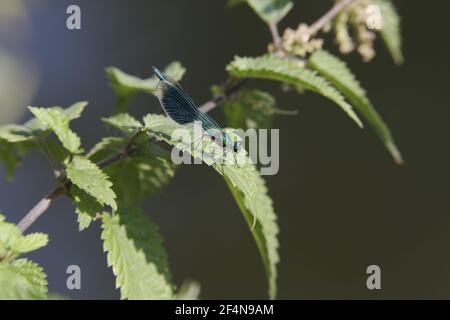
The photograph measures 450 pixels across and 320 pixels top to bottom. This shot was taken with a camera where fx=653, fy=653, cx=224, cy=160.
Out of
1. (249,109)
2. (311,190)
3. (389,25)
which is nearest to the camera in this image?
(249,109)

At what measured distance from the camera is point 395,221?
2.19 metres

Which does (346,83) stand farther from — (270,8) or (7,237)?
(7,237)

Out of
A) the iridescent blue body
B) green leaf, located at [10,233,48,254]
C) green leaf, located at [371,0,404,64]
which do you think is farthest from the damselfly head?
green leaf, located at [371,0,404,64]

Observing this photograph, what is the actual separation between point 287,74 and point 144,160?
206 mm

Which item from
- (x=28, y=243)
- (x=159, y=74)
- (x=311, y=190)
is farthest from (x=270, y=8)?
(x=311, y=190)

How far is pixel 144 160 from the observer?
780 millimetres

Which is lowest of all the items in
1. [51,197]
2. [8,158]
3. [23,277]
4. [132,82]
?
[23,277]

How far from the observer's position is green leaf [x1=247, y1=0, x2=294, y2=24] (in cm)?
101

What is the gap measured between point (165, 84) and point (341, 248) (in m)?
1.47

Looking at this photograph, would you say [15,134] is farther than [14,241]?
Yes

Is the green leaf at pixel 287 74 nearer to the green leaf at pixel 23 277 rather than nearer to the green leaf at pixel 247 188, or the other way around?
the green leaf at pixel 247 188

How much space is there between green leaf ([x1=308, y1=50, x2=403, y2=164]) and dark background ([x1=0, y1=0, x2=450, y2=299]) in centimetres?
108
